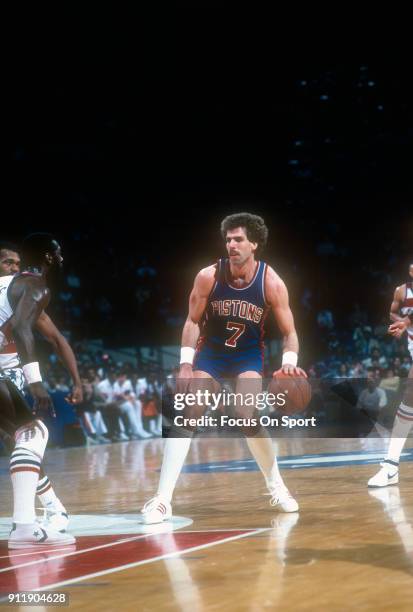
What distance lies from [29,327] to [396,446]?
3.82 metres

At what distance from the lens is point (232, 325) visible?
6812 millimetres

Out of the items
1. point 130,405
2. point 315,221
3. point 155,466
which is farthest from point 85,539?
point 315,221

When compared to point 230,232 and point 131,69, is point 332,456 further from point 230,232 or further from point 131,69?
point 131,69

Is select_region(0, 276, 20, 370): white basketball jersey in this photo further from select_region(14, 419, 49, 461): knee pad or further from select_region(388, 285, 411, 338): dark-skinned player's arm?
select_region(388, 285, 411, 338): dark-skinned player's arm

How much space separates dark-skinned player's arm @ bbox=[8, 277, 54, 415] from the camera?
579 cm

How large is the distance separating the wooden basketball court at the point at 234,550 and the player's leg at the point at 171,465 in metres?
0.11

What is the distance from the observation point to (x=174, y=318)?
1010 inches

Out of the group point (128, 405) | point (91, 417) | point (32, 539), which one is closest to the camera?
point (32, 539)

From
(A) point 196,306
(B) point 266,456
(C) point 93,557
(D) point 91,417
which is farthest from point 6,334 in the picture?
(D) point 91,417

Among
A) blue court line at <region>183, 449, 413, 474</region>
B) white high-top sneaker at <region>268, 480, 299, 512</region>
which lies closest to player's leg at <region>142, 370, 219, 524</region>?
white high-top sneaker at <region>268, 480, 299, 512</region>

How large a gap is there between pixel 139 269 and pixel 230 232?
62.9 feet

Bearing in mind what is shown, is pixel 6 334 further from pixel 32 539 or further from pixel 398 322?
pixel 398 322

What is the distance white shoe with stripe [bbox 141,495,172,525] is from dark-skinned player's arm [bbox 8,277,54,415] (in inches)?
41.7

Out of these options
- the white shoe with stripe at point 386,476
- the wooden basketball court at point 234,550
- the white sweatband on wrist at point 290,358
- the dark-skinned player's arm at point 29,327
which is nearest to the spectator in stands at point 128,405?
the wooden basketball court at point 234,550
